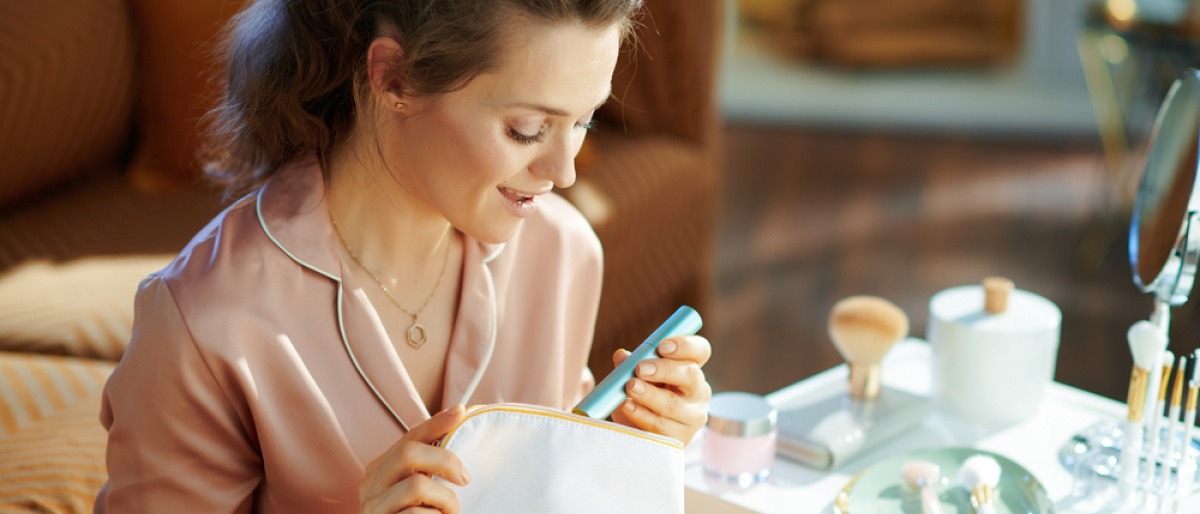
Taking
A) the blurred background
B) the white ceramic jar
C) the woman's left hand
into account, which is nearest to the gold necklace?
the woman's left hand

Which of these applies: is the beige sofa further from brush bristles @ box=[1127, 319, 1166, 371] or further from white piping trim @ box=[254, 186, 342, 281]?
brush bristles @ box=[1127, 319, 1166, 371]

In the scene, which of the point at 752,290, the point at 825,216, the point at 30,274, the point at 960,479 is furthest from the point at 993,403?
the point at 825,216

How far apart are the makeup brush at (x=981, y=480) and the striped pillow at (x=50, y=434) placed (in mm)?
852

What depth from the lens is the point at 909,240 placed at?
3.14 meters

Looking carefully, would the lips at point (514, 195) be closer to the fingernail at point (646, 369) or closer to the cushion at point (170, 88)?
the fingernail at point (646, 369)

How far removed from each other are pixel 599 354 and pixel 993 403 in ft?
3.49

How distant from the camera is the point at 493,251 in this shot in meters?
1.08

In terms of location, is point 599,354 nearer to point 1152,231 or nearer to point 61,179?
point 61,179

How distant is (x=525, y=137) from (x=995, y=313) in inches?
20.9

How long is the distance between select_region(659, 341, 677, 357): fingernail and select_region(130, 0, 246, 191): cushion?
1307mm

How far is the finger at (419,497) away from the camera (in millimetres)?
757

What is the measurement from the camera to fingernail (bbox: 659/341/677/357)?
868mm

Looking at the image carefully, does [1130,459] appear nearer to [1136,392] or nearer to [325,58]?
[1136,392]

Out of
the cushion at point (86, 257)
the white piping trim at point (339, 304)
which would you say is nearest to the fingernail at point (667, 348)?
the white piping trim at point (339, 304)
